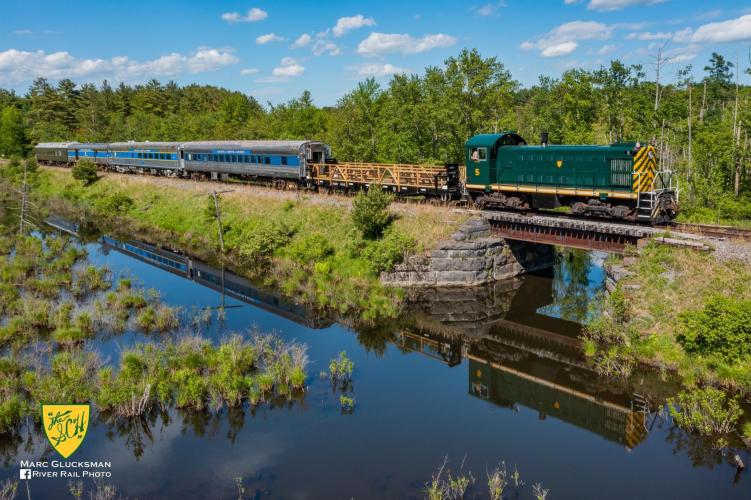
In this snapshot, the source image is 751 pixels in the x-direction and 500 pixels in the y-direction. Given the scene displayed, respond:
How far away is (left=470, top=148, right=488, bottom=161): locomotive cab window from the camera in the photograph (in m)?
30.9

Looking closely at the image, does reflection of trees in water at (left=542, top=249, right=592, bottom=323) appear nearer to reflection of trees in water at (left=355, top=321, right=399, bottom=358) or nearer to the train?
the train

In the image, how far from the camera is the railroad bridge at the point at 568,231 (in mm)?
24789

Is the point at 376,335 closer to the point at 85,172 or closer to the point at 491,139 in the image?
the point at 491,139

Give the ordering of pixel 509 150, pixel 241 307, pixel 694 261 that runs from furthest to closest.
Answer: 1. pixel 509 150
2. pixel 241 307
3. pixel 694 261

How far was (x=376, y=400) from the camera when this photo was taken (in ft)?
60.1

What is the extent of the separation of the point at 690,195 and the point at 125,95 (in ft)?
413

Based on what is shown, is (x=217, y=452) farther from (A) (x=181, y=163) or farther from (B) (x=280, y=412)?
(A) (x=181, y=163)

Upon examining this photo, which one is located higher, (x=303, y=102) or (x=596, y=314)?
(x=303, y=102)

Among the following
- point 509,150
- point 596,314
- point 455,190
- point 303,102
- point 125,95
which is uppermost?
point 125,95

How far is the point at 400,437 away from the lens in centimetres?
1594

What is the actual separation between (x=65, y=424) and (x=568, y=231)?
23.6 m

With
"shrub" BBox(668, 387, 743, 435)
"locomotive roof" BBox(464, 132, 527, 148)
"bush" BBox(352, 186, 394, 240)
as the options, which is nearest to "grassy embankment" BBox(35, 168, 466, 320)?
"bush" BBox(352, 186, 394, 240)

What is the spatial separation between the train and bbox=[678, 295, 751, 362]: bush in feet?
A: 26.5

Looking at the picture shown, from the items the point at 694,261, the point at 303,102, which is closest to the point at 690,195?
the point at 694,261
